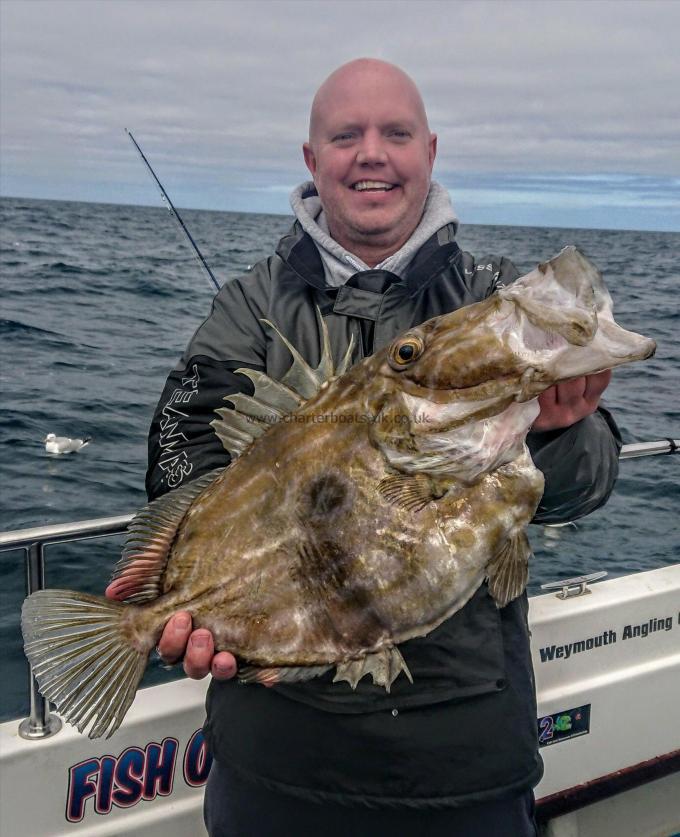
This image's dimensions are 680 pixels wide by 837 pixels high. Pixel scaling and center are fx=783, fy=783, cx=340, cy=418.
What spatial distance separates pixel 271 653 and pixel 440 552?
0.59m

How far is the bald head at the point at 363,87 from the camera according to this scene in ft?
10.3

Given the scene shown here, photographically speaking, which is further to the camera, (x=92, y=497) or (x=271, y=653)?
(x=92, y=497)

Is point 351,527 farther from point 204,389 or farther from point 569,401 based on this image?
point 204,389

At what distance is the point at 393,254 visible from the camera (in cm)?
317

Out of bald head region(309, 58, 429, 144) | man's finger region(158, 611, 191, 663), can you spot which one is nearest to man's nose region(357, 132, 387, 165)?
bald head region(309, 58, 429, 144)

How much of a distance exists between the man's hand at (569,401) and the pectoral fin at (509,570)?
36 cm

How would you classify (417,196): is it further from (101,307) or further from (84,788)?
(101,307)

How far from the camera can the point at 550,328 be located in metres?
2.01

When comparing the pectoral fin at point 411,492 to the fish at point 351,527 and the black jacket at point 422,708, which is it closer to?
the fish at point 351,527

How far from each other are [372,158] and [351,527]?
5.12ft

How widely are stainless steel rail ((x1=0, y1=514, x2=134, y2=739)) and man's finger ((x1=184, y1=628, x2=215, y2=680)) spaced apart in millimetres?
947

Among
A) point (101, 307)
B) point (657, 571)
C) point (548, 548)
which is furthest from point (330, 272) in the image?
point (101, 307)

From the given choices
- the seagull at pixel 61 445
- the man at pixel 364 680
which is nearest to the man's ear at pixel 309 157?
the man at pixel 364 680

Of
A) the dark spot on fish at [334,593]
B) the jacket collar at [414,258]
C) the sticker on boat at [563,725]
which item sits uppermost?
the jacket collar at [414,258]
